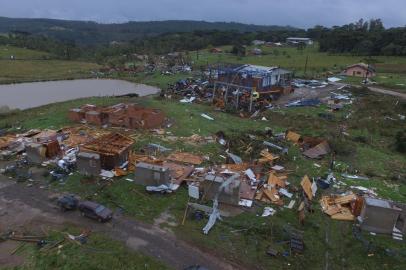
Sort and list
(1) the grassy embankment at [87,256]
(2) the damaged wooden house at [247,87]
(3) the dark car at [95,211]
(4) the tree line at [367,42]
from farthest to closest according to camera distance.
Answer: (4) the tree line at [367,42], (2) the damaged wooden house at [247,87], (3) the dark car at [95,211], (1) the grassy embankment at [87,256]

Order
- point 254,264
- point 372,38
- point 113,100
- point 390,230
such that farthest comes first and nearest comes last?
1. point 372,38
2. point 113,100
3. point 390,230
4. point 254,264

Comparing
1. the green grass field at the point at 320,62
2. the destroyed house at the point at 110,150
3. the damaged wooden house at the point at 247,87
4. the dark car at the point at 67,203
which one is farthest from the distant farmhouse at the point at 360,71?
the dark car at the point at 67,203

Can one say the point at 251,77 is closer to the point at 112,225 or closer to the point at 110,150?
the point at 110,150

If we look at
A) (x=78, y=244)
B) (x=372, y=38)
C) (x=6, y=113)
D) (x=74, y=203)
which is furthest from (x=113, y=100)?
(x=372, y=38)

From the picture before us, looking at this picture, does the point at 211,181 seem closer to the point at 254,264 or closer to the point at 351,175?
the point at 254,264

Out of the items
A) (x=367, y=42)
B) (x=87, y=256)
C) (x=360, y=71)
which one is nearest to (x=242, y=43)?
(x=367, y=42)

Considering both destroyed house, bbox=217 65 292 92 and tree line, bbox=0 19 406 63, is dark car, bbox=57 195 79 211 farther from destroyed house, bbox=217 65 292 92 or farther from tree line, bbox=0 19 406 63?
tree line, bbox=0 19 406 63

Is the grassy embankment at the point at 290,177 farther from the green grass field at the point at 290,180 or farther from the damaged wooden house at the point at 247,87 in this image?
the damaged wooden house at the point at 247,87
